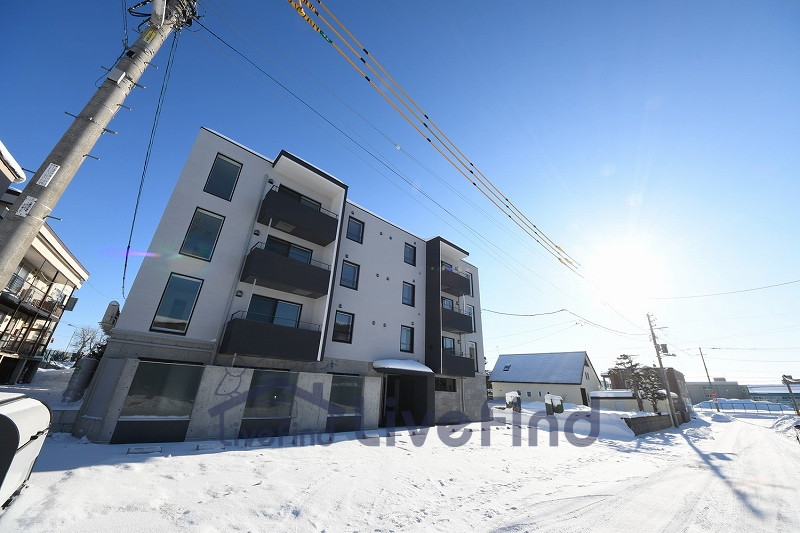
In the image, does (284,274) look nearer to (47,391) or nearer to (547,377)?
(47,391)

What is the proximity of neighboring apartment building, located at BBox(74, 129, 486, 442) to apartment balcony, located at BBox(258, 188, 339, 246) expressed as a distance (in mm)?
57

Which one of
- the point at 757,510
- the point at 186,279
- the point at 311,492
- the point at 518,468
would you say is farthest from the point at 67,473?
the point at 757,510

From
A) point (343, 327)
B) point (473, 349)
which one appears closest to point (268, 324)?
point (343, 327)

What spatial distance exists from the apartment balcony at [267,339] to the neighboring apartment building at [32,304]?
1593 centimetres

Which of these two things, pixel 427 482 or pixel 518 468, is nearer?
pixel 427 482

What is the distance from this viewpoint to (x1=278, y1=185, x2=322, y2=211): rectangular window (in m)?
16.3

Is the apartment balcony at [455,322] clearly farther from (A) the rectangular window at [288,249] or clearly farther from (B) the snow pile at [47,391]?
(B) the snow pile at [47,391]

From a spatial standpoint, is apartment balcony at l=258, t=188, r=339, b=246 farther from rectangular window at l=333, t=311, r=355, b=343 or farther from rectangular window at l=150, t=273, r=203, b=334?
rectangular window at l=150, t=273, r=203, b=334

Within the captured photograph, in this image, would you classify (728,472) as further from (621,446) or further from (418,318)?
(418,318)

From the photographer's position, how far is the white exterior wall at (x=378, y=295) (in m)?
16.9

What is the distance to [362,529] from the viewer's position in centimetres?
513

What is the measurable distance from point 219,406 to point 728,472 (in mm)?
18895

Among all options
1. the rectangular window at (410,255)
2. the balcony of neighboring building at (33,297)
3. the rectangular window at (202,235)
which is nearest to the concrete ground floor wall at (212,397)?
the rectangular window at (202,235)

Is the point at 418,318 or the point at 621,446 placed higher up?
the point at 418,318
